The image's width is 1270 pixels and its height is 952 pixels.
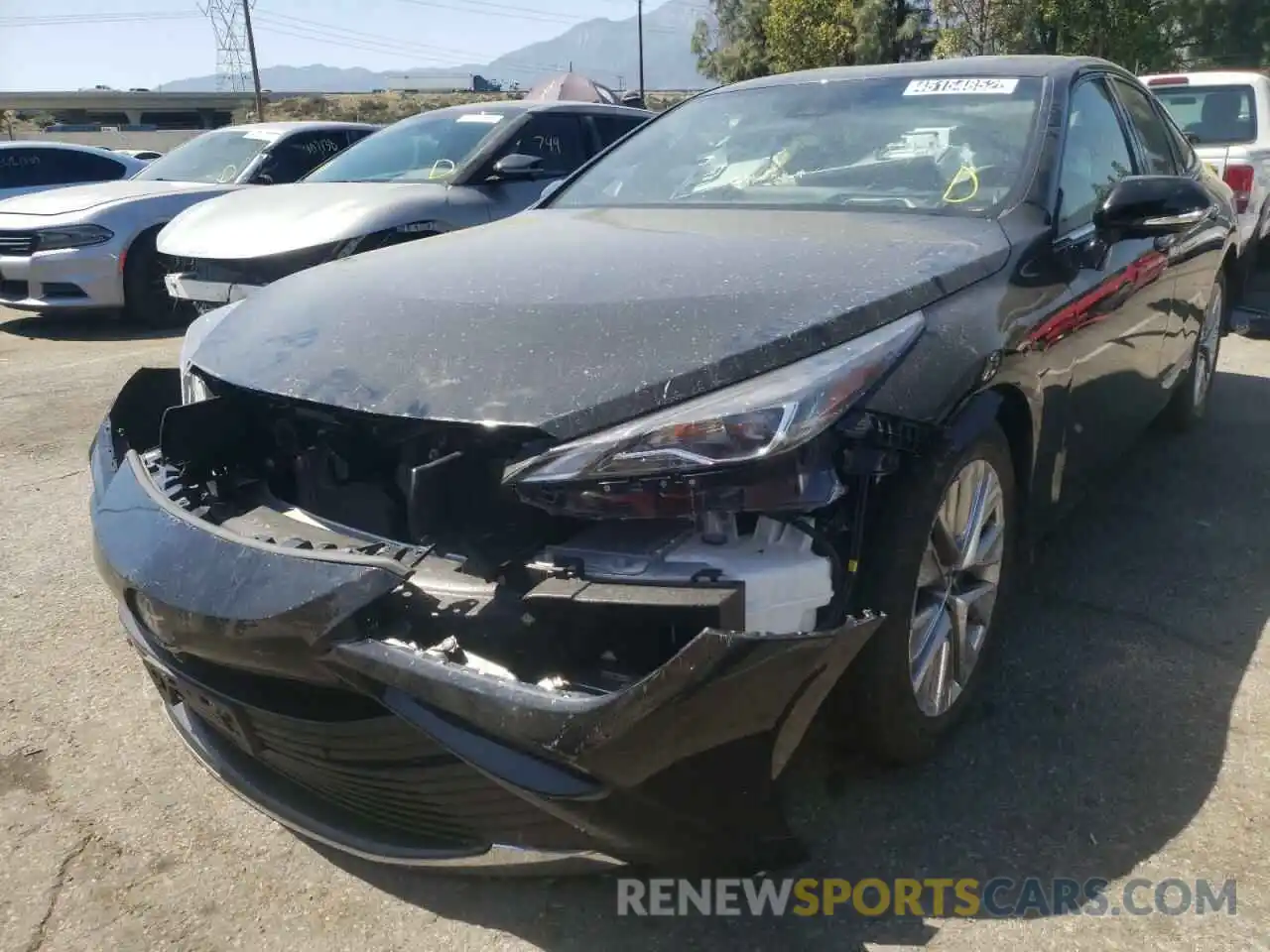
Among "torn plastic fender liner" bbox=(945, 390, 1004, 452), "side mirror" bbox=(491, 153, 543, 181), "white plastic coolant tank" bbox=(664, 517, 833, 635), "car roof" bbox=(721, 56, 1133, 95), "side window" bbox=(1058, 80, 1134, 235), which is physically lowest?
"white plastic coolant tank" bbox=(664, 517, 833, 635)

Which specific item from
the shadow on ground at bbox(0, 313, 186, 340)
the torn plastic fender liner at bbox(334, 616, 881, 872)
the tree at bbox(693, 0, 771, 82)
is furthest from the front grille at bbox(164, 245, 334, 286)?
the tree at bbox(693, 0, 771, 82)

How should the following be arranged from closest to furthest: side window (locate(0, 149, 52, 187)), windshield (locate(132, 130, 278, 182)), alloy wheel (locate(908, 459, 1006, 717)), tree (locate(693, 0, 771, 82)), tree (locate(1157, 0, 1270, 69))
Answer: alloy wheel (locate(908, 459, 1006, 717)), windshield (locate(132, 130, 278, 182)), side window (locate(0, 149, 52, 187)), tree (locate(1157, 0, 1270, 69)), tree (locate(693, 0, 771, 82))

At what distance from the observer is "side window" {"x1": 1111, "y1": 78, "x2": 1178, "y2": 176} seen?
12.6ft

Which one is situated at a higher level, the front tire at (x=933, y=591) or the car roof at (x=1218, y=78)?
the car roof at (x=1218, y=78)

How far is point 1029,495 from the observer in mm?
2689

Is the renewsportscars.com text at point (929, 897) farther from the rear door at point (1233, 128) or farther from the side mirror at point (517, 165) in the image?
the rear door at point (1233, 128)

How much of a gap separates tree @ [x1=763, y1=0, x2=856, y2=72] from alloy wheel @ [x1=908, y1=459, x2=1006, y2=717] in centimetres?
2752

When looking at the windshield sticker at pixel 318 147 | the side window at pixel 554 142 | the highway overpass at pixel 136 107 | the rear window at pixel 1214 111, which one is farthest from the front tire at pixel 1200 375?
the highway overpass at pixel 136 107

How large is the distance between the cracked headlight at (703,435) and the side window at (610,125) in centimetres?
609

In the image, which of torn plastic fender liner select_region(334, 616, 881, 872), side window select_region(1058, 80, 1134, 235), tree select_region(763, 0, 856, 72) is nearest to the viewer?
torn plastic fender liner select_region(334, 616, 881, 872)

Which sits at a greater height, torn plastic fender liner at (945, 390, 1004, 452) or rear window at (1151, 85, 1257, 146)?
rear window at (1151, 85, 1257, 146)

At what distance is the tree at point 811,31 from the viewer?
27984 millimetres

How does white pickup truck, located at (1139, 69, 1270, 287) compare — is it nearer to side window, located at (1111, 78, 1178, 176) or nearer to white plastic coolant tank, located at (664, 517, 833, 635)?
side window, located at (1111, 78, 1178, 176)

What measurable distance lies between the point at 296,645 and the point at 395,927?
0.65m
